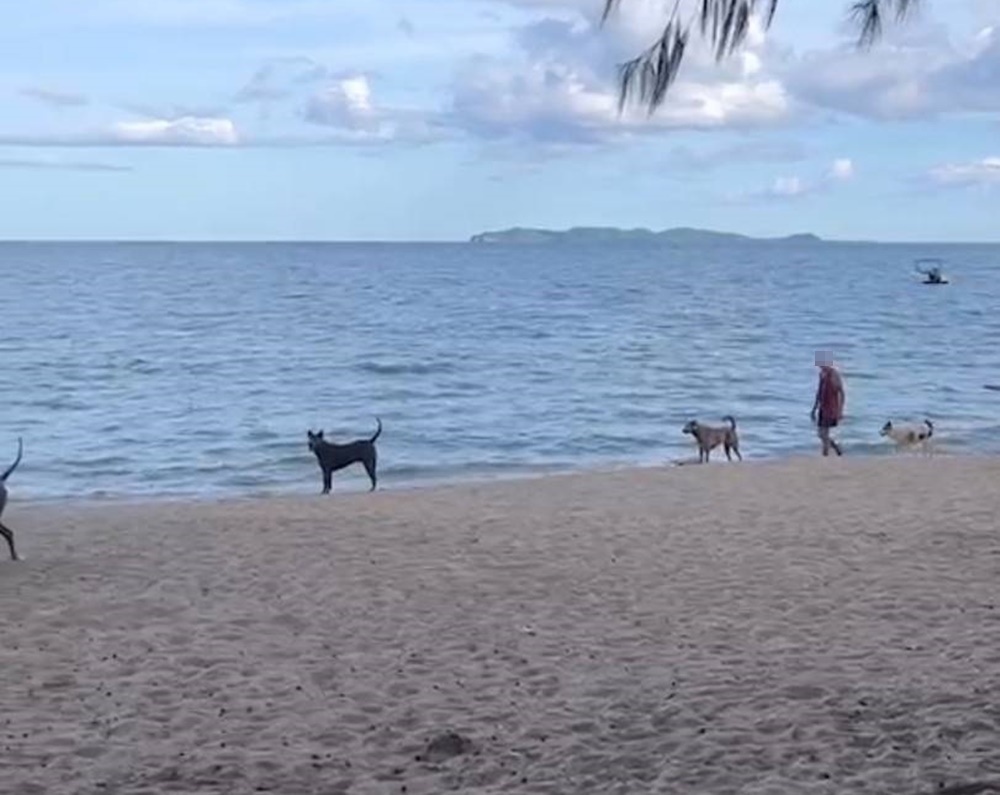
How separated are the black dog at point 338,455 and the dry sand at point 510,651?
314cm

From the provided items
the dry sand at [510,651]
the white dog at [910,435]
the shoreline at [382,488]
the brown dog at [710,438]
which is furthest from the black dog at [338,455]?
the white dog at [910,435]

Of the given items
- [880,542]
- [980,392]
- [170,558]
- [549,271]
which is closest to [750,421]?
[980,392]

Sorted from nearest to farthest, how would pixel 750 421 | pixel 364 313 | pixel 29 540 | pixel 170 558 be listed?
pixel 170 558
pixel 29 540
pixel 750 421
pixel 364 313

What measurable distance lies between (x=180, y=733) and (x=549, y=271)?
11691 centimetres

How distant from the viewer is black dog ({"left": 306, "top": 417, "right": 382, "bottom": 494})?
17.4 metres

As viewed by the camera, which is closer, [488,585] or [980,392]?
[488,585]

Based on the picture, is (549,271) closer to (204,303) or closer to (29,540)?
(204,303)

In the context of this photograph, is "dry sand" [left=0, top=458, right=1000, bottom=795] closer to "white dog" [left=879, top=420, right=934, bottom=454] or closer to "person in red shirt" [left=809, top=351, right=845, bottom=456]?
"person in red shirt" [left=809, top=351, right=845, bottom=456]

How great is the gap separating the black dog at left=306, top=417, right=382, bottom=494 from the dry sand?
3.14 metres

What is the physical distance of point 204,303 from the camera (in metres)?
72.0

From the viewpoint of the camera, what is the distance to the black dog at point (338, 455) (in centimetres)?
1741

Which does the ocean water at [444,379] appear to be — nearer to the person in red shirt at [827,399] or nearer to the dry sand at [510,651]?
the person in red shirt at [827,399]

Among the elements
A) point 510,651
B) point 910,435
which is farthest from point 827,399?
point 510,651

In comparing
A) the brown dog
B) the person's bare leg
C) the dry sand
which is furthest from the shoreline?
the dry sand
